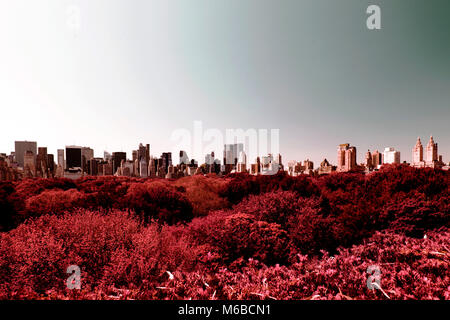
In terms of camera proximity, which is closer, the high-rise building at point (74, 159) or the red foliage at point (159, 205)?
the red foliage at point (159, 205)

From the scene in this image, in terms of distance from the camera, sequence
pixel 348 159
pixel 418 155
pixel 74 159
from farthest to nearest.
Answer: pixel 74 159 → pixel 348 159 → pixel 418 155

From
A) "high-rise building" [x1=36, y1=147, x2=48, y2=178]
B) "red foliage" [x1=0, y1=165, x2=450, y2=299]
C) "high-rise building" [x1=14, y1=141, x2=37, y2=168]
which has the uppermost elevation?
"high-rise building" [x1=14, y1=141, x2=37, y2=168]

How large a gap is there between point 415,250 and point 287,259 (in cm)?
214

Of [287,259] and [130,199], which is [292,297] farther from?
[130,199]

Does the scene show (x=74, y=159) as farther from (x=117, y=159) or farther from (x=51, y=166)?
(x=51, y=166)

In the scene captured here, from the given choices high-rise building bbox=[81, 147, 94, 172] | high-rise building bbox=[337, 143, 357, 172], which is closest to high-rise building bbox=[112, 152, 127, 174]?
high-rise building bbox=[81, 147, 94, 172]

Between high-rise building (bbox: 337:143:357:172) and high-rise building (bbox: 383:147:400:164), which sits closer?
high-rise building (bbox: 383:147:400:164)

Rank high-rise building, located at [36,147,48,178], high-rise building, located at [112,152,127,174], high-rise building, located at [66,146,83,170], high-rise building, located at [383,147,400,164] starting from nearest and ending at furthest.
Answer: high-rise building, located at [383,147,400,164] → high-rise building, located at [66,146,83,170] → high-rise building, located at [36,147,48,178] → high-rise building, located at [112,152,127,174]

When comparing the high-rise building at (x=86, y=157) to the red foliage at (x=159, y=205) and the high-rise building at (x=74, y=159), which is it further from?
the red foliage at (x=159, y=205)

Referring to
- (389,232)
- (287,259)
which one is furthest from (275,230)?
(389,232)

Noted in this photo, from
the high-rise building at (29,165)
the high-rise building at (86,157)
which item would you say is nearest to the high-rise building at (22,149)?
the high-rise building at (29,165)

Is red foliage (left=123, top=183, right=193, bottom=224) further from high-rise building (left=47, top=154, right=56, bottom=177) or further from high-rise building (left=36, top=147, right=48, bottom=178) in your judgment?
high-rise building (left=47, top=154, right=56, bottom=177)

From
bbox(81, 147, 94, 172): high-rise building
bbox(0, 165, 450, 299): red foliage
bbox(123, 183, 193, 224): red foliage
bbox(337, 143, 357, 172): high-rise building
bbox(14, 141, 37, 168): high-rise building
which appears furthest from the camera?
bbox(81, 147, 94, 172): high-rise building

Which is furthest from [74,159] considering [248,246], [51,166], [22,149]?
[248,246]
